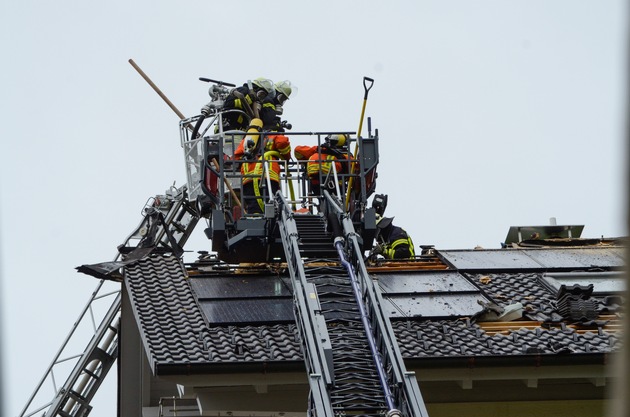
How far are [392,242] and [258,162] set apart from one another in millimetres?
3786

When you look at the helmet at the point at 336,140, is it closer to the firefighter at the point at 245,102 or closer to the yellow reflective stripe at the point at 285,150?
the yellow reflective stripe at the point at 285,150

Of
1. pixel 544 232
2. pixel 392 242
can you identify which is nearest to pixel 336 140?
pixel 392 242

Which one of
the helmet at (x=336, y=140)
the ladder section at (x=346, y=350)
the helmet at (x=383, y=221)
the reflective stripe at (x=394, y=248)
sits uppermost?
the helmet at (x=336, y=140)

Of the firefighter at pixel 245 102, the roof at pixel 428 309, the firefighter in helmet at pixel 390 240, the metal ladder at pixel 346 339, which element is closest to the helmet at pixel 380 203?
the firefighter in helmet at pixel 390 240

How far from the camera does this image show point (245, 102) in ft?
70.5

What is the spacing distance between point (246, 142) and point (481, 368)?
221 inches

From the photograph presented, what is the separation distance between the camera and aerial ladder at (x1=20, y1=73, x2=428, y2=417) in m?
12.5

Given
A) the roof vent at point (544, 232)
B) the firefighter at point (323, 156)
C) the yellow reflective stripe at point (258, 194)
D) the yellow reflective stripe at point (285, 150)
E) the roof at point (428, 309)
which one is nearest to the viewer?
the roof at point (428, 309)

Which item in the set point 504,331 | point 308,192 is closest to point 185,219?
point 308,192

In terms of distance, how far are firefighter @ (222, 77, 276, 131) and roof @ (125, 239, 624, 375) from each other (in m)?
3.71

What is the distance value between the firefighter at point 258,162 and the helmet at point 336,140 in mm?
638

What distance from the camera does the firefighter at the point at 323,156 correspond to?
18.0 metres

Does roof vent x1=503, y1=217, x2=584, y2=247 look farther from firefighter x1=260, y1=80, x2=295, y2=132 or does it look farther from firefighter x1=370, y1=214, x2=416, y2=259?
firefighter x1=260, y1=80, x2=295, y2=132

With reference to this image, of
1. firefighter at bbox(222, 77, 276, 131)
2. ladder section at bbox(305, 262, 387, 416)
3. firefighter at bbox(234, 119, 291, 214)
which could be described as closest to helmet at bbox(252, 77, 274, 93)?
firefighter at bbox(222, 77, 276, 131)
